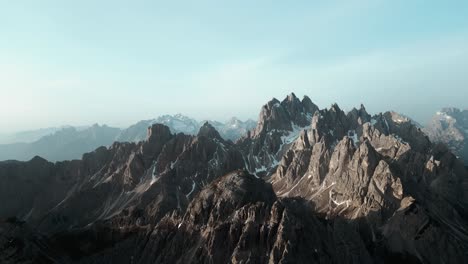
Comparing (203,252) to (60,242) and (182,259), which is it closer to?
(182,259)

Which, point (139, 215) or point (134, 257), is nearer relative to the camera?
point (134, 257)

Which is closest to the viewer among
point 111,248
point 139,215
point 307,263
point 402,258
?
point 307,263

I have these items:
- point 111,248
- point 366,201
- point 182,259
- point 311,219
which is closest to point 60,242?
point 111,248

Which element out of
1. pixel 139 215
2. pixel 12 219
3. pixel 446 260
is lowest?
pixel 446 260

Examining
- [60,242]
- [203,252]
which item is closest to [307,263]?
[203,252]

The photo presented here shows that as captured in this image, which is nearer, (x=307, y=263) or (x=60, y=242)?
(x=307, y=263)

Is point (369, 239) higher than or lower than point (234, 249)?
lower

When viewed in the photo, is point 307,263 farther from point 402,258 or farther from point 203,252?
point 402,258

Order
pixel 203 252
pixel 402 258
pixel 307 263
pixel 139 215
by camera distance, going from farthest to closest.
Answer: pixel 139 215 < pixel 402 258 < pixel 203 252 < pixel 307 263

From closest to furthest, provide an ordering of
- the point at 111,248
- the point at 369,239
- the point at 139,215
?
the point at 111,248
the point at 369,239
the point at 139,215
